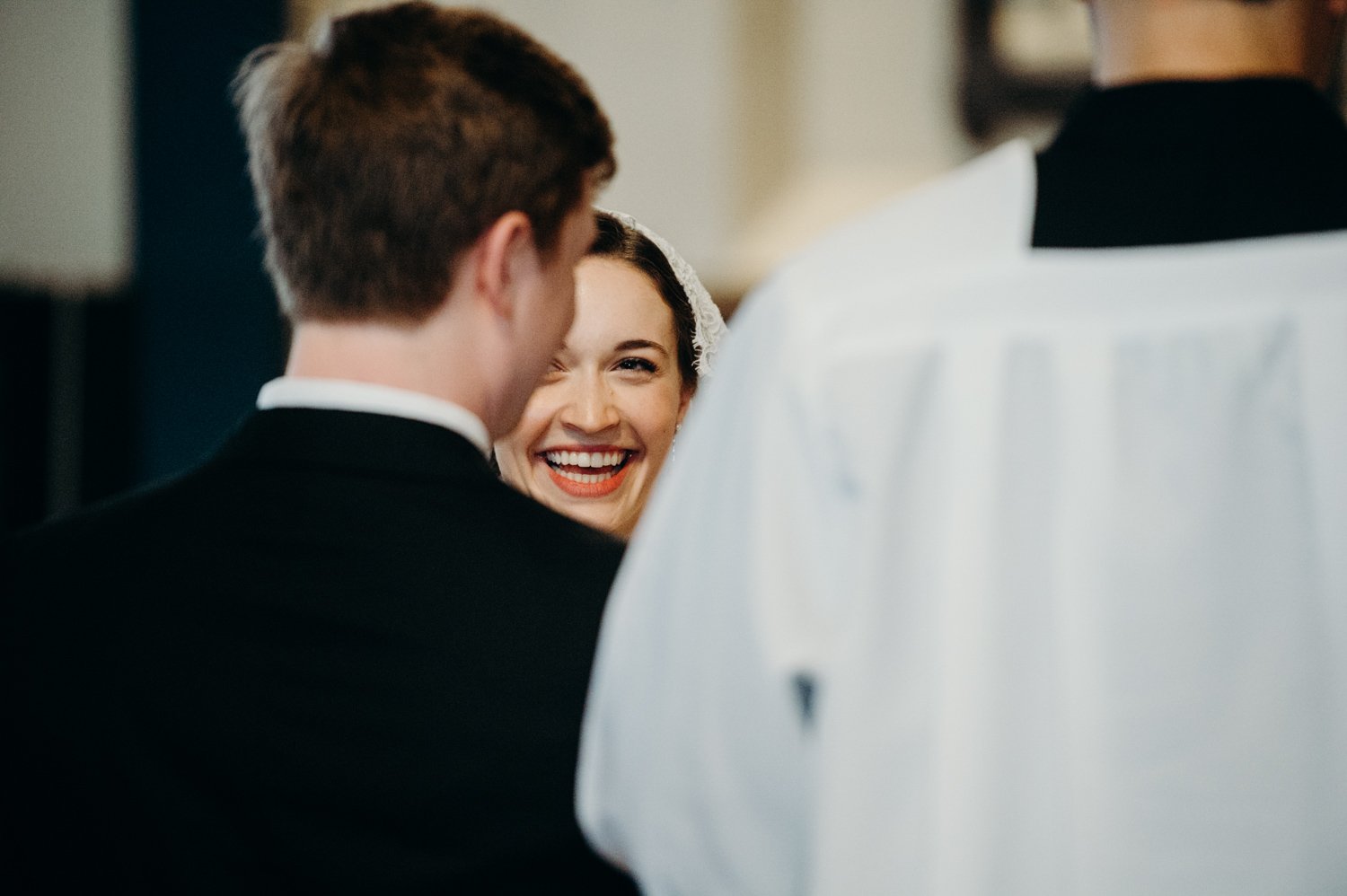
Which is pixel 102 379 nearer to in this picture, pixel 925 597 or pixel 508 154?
pixel 508 154

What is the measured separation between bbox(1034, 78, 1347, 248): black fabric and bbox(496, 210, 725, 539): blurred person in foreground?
118cm

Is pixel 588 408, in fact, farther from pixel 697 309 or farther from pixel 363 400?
pixel 363 400

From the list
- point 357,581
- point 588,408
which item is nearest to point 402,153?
point 357,581

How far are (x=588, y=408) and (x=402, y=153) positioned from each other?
953 millimetres

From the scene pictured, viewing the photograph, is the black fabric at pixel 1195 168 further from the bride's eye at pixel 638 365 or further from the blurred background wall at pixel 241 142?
the blurred background wall at pixel 241 142

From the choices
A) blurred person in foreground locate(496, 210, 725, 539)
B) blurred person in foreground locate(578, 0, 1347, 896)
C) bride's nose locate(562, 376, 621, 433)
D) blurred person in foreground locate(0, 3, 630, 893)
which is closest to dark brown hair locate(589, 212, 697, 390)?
blurred person in foreground locate(496, 210, 725, 539)

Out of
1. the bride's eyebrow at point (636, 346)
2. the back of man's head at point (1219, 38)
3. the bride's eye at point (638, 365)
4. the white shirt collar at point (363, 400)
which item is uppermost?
the back of man's head at point (1219, 38)

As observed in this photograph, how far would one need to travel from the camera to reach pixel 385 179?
1.13m

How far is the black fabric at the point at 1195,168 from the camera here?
2.93 ft

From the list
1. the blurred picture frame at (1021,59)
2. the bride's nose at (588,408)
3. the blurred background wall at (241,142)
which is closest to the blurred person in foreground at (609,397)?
the bride's nose at (588,408)

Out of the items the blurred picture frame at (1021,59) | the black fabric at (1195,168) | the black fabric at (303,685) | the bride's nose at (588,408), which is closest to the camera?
the black fabric at (1195,168)

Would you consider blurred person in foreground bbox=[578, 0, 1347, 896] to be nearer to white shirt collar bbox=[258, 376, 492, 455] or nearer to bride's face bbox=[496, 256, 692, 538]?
white shirt collar bbox=[258, 376, 492, 455]

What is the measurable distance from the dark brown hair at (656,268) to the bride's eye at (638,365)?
9 centimetres

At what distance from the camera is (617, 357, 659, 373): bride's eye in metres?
2.11
